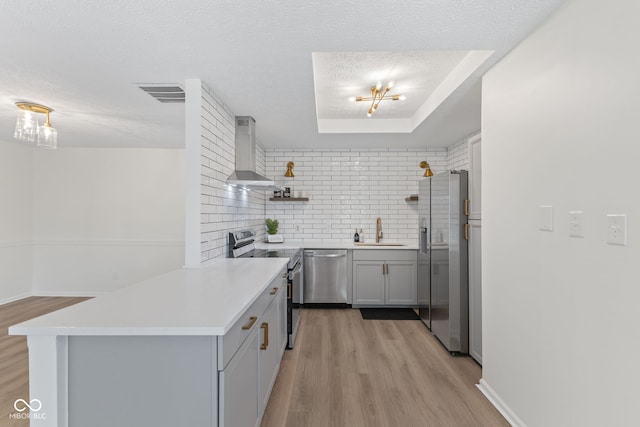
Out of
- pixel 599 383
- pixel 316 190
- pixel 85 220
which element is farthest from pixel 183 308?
pixel 85 220

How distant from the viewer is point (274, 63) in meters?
2.31

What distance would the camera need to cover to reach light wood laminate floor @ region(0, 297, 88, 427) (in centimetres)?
232

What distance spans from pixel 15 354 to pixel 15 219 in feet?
9.91

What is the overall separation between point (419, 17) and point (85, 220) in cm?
581

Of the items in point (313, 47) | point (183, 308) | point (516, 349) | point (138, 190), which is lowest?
point (516, 349)

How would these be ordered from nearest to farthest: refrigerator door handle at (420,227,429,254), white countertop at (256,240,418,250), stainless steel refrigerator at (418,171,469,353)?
stainless steel refrigerator at (418,171,469,353) < refrigerator door handle at (420,227,429,254) < white countertop at (256,240,418,250)

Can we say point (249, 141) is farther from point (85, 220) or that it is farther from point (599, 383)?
point (85, 220)

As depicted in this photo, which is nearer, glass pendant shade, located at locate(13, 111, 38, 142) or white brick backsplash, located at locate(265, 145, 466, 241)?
glass pendant shade, located at locate(13, 111, 38, 142)

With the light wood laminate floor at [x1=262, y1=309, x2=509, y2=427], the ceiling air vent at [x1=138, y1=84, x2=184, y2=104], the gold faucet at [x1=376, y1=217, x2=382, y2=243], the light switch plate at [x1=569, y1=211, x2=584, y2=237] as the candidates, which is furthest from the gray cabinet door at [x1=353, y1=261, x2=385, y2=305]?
the light switch plate at [x1=569, y1=211, x2=584, y2=237]

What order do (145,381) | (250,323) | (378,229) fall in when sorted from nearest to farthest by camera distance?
(145,381), (250,323), (378,229)

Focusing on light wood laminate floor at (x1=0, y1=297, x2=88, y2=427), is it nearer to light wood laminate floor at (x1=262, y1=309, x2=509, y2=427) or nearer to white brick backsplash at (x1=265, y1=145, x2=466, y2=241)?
light wood laminate floor at (x1=262, y1=309, x2=509, y2=427)

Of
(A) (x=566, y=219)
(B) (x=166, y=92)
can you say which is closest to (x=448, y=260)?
(A) (x=566, y=219)

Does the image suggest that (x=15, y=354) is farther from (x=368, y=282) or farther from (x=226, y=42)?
(x=368, y=282)

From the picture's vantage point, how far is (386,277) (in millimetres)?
4680
